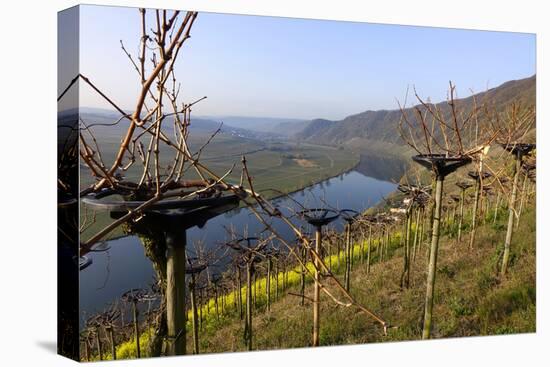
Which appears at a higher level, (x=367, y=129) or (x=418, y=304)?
(x=367, y=129)

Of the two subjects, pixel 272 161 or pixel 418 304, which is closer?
pixel 272 161

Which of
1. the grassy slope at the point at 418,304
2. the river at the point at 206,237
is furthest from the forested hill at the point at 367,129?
the grassy slope at the point at 418,304

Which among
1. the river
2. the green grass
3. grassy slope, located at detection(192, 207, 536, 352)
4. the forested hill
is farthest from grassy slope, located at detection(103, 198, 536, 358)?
the forested hill

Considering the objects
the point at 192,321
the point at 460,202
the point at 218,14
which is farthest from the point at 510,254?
the point at 218,14

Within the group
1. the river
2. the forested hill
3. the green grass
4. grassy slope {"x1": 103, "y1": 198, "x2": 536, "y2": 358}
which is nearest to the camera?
the river

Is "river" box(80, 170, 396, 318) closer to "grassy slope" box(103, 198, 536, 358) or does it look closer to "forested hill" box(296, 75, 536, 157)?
"forested hill" box(296, 75, 536, 157)

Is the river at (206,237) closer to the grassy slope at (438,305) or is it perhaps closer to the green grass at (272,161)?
the green grass at (272,161)

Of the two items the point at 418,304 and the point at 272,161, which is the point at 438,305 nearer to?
the point at 418,304

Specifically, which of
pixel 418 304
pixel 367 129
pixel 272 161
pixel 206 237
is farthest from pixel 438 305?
pixel 206 237

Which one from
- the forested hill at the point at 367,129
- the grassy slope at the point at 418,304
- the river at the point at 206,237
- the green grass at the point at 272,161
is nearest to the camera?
the river at the point at 206,237
